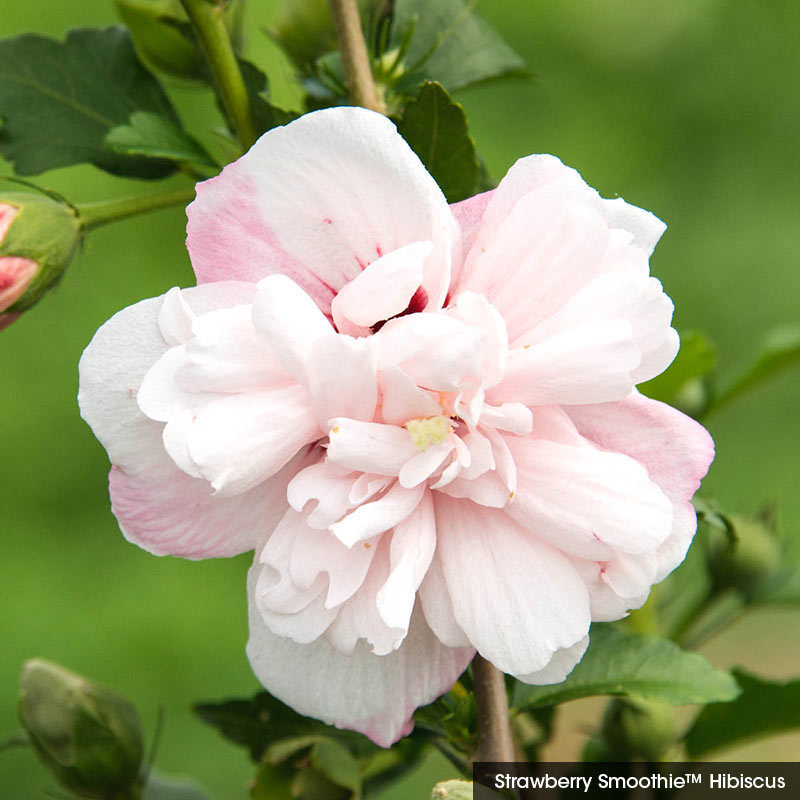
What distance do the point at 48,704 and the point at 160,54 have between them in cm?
33

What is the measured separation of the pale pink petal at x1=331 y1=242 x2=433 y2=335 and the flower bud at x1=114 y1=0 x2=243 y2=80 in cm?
21

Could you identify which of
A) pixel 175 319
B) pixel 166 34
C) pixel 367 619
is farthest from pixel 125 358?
pixel 166 34

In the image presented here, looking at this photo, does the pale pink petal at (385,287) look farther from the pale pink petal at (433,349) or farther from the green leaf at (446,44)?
the green leaf at (446,44)

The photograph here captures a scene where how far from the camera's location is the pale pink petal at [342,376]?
36 cm

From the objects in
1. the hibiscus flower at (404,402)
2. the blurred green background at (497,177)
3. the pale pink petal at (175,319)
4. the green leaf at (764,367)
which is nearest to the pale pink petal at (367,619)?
the hibiscus flower at (404,402)

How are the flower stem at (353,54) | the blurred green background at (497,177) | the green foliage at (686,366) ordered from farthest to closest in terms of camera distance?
the blurred green background at (497,177), the green foliage at (686,366), the flower stem at (353,54)

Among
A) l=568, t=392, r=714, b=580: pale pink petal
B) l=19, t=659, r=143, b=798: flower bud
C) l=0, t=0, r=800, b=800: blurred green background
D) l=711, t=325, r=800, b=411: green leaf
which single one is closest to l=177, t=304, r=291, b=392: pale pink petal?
l=568, t=392, r=714, b=580: pale pink petal

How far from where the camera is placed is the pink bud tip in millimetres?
446

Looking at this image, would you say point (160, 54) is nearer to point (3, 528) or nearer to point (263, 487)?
point (263, 487)

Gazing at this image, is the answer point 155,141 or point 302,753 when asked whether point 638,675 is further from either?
point 155,141

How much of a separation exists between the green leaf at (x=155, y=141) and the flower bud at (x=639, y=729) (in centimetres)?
33

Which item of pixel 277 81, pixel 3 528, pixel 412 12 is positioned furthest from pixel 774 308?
pixel 412 12

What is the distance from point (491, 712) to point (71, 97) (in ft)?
1.15

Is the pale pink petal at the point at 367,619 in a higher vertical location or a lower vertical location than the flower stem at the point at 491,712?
higher
